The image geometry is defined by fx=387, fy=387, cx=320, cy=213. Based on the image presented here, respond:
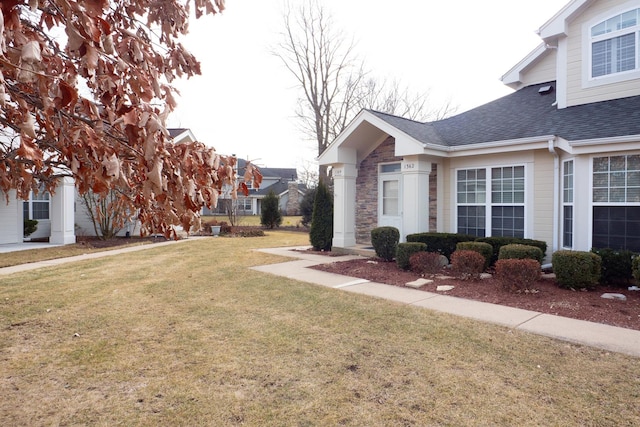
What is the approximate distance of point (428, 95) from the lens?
100 ft

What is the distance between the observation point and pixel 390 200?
40.6 ft

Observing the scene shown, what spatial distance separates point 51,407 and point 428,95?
3141 cm

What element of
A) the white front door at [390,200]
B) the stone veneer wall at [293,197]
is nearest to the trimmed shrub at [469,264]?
the white front door at [390,200]

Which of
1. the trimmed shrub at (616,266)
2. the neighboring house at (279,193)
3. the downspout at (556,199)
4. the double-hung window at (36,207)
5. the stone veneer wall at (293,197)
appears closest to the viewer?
the trimmed shrub at (616,266)

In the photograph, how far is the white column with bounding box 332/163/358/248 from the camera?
1260cm

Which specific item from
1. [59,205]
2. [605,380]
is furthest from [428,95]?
[605,380]

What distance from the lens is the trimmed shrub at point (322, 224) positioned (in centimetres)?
1328

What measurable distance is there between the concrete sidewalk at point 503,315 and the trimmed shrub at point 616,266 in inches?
113

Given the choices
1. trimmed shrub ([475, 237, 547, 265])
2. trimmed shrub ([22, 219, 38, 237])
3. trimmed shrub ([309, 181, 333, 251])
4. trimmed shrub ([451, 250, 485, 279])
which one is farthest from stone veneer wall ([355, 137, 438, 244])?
trimmed shrub ([22, 219, 38, 237])

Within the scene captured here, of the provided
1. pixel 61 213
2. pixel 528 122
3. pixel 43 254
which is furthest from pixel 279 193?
pixel 528 122

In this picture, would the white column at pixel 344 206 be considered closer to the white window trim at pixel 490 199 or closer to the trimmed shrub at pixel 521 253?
the white window trim at pixel 490 199

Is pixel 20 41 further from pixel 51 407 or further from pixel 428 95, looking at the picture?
pixel 428 95

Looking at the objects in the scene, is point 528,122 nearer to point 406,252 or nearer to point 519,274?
point 406,252

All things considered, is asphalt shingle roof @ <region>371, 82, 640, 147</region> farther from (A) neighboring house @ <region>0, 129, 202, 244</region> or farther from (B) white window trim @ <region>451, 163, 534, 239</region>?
(A) neighboring house @ <region>0, 129, 202, 244</region>
